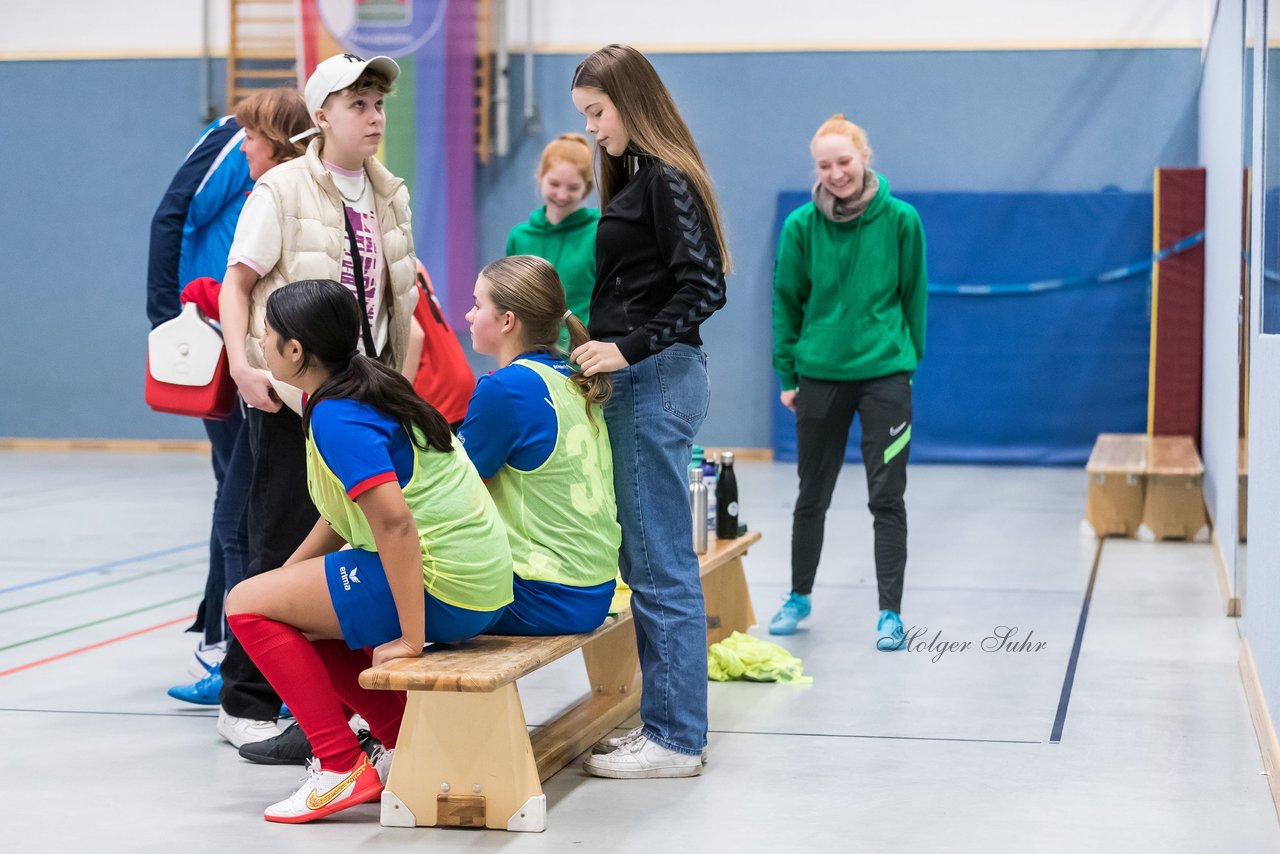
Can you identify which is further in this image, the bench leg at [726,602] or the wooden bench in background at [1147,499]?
the wooden bench in background at [1147,499]

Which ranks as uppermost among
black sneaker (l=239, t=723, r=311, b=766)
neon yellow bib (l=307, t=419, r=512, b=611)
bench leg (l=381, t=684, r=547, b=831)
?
neon yellow bib (l=307, t=419, r=512, b=611)

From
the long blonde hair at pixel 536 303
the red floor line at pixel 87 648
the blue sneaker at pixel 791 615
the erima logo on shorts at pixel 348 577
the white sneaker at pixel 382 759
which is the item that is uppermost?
the long blonde hair at pixel 536 303

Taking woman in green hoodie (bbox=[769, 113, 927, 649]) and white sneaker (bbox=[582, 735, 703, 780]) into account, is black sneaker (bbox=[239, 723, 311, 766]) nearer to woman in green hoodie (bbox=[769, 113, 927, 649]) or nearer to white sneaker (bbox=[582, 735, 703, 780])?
white sneaker (bbox=[582, 735, 703, 780])

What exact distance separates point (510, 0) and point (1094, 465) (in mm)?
5892

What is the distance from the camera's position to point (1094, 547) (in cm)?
638

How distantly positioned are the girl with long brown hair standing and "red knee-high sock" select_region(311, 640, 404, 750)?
416 millimetres

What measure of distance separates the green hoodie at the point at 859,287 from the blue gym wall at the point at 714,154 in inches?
219

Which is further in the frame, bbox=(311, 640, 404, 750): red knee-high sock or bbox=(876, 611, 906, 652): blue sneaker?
bbox=(876, 611, 906, 652): blue sneaker

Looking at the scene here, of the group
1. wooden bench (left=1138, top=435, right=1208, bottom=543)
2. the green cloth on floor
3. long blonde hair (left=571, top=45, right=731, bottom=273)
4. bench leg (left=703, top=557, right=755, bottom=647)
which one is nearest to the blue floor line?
bench leg (left=703, top=557, right=755, bottom=647)

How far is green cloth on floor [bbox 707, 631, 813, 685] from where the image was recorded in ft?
13.0

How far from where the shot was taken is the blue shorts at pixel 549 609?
2881mm

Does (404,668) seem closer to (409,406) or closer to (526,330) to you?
(409,406)

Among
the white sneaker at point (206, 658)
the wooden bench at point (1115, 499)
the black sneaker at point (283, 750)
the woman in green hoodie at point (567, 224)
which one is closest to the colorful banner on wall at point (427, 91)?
the wooden bench at point (1115, 499)

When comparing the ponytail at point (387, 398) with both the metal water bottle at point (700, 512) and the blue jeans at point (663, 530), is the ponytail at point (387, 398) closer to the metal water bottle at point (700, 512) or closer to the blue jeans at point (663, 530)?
the blue jeans at point (663, 530)
